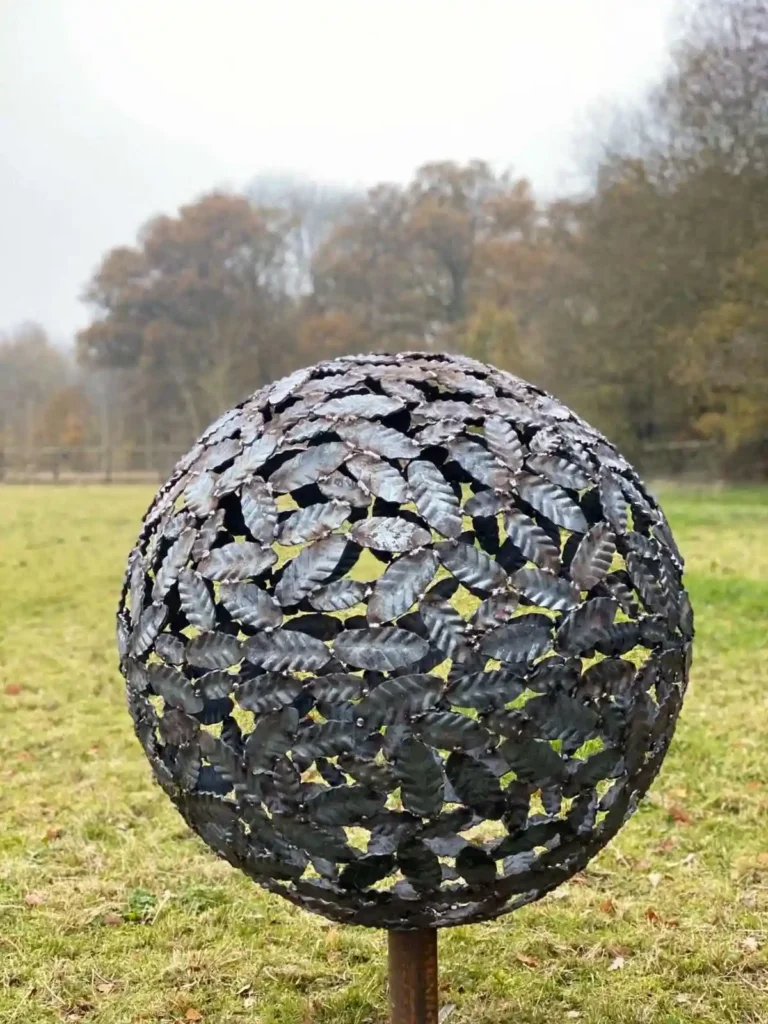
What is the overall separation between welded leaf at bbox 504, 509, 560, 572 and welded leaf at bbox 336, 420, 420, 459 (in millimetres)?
255

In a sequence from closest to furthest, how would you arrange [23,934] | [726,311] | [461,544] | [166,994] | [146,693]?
[461,544] < [146,693] < [166,994] < [23,934] < [726,311]

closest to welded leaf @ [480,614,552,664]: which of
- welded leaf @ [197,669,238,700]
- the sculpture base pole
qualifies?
welded leaf @ [197,669,238,700]

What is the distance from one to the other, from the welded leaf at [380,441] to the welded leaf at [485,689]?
495mm

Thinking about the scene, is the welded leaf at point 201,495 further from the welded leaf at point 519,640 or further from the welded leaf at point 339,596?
the welded leaf at point 519,640

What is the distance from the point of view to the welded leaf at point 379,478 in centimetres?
219

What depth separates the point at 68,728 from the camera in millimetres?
6184

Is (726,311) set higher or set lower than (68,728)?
higher

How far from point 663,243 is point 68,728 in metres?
20.6

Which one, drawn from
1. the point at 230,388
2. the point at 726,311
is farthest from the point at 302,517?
the point at 230,388

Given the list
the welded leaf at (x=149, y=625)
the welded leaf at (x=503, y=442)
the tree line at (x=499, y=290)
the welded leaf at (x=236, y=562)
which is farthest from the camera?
the tree line at (x=499, y=290)

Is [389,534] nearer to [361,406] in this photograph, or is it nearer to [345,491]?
[345,491]

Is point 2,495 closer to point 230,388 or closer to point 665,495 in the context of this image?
point 230,388

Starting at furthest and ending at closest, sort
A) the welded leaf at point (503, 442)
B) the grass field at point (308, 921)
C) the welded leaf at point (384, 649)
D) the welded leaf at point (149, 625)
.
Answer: the grass field at point (308, 921) → the welded leaf at point (149, 625) → the welded leaf at point (503, 442) → the welded leaf at point (384, 649)

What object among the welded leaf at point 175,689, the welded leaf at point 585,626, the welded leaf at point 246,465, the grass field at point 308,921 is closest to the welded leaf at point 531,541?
the welded leaf at point 585,626
